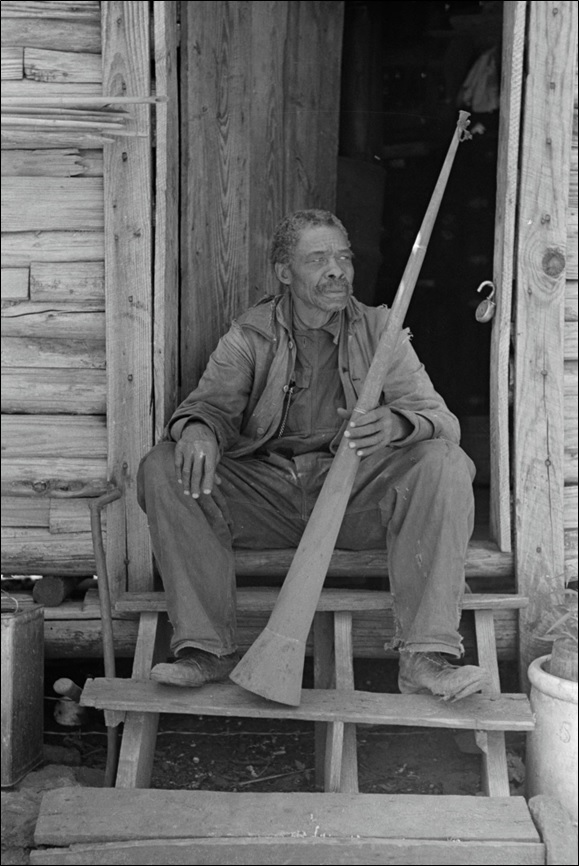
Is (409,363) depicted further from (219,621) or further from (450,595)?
(219,621)

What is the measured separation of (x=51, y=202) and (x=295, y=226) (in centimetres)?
90

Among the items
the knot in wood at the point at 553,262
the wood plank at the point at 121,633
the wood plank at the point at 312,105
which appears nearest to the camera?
the knot in wood at the point at 553,262

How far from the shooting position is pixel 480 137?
5949 millimetres

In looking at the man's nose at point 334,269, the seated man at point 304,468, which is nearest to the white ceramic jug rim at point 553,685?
the seated man at point 304,468

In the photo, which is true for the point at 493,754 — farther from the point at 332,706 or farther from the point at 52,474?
the point at 52,474

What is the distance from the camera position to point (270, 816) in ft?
8.93

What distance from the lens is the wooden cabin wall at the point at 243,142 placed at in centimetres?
421

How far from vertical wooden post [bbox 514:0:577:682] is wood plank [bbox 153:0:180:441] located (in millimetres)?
Result: 1255

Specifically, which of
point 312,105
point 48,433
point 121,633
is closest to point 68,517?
point 48,433

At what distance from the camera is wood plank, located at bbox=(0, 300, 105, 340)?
3598 mm

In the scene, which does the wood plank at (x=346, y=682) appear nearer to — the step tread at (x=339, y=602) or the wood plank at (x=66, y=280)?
the step tread at (x=339, y=602)

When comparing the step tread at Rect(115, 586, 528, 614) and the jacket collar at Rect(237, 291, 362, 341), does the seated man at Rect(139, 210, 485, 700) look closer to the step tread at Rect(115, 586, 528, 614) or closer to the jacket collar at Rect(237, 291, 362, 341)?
the jacket collar at Rect(237, 291, 362, 341)

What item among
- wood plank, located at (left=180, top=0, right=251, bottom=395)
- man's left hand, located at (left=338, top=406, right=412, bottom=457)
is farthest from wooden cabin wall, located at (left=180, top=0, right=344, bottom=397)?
man's left hand, located at (left=338, top=406, right=412, bottom=457)

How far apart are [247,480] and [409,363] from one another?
0.72 metres
